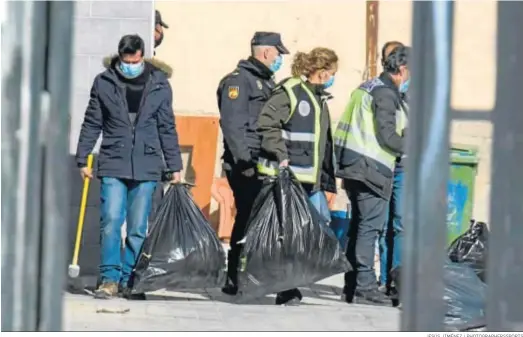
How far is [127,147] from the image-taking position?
20.3ft

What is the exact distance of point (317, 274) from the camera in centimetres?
609

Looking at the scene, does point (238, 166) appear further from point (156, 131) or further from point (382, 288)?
point (382, 288)

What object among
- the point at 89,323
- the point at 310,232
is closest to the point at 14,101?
the point at 89,323

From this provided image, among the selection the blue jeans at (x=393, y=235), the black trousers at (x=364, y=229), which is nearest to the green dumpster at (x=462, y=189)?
the blue jeans at (x=393, y=235)

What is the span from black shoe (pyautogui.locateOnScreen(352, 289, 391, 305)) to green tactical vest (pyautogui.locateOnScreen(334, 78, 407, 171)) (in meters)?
0.66

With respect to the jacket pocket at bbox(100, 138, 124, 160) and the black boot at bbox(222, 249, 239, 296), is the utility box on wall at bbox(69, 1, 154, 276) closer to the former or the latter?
the jacket pocket at bbox(100, 138, 124, 160)

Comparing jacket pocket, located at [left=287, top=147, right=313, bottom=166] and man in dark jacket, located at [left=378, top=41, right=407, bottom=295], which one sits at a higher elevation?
jacket pocket, located at [left=287, top=147, right=313, bottom=166]

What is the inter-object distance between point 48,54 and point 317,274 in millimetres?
4153

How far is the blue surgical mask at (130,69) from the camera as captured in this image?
621cm

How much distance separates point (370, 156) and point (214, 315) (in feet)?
3.77

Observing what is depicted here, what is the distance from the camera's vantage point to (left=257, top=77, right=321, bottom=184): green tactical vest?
20.3 ft

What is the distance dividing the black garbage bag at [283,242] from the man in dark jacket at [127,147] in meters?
0.54

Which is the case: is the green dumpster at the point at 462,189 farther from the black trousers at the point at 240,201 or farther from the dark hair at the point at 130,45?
the dark hair at the point at 130,45

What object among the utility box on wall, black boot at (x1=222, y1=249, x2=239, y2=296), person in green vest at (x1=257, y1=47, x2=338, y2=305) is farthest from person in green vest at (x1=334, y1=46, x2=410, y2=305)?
the utility box on wall
